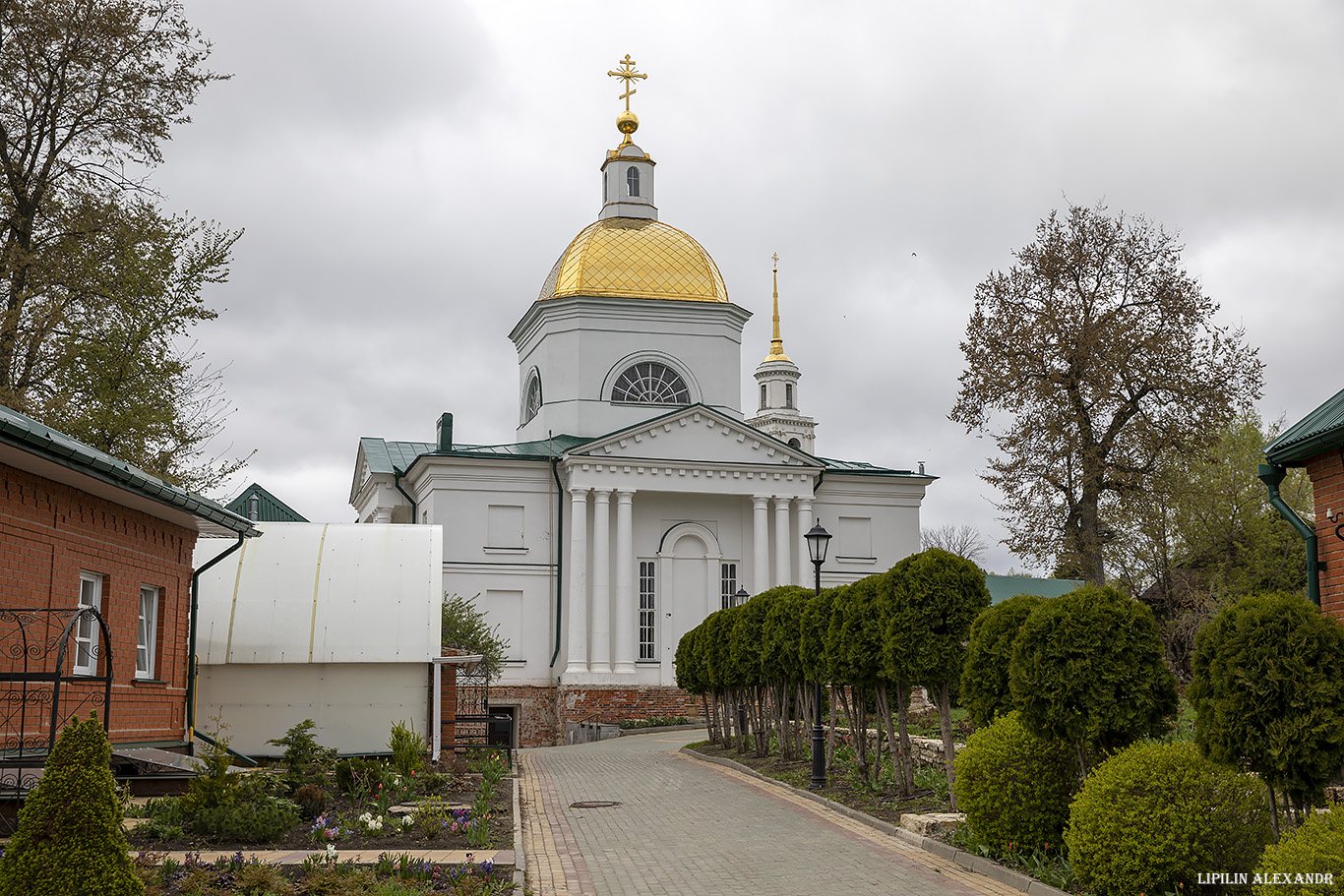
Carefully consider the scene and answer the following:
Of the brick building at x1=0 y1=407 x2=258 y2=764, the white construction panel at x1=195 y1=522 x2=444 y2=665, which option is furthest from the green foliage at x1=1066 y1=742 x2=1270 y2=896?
the white construction panel at x1=195 y1=522 x2=444 y2=665

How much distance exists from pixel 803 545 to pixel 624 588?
19.1ft

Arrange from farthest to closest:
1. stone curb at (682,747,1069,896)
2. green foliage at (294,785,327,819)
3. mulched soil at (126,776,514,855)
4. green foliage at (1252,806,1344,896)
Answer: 1. green foliage at (294,785,327,819)
2. mulched soil at (126,776,514,855)
3. stone curb at (682,747,1069,896)
4. green foliage at (1252,806,1344,896)

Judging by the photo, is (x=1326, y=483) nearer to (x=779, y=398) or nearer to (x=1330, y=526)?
(x=1330, y=526)

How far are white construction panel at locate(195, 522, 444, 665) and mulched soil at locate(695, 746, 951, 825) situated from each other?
5901 mm

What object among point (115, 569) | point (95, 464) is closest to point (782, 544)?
point (115, 569)

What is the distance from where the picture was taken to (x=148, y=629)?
16734mm

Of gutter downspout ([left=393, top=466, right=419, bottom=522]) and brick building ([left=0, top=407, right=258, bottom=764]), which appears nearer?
brick building ([left=0, top=407, right=258, bottom=764])

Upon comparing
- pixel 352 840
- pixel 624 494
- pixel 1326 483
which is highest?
pixel 624 494

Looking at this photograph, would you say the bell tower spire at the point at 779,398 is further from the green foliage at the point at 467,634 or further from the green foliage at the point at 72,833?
the green foliage at the point at 72,833

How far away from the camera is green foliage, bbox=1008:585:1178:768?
9891 millimetres

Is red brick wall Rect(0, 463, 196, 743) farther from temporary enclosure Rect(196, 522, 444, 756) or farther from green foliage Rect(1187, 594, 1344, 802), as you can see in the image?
green foliage Rect(1187, 594, 1344, 802)

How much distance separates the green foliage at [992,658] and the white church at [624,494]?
68.0ft

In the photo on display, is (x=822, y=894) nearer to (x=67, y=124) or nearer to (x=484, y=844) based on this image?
(x=484, y=844)

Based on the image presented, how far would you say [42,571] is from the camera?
12875 millimetres
